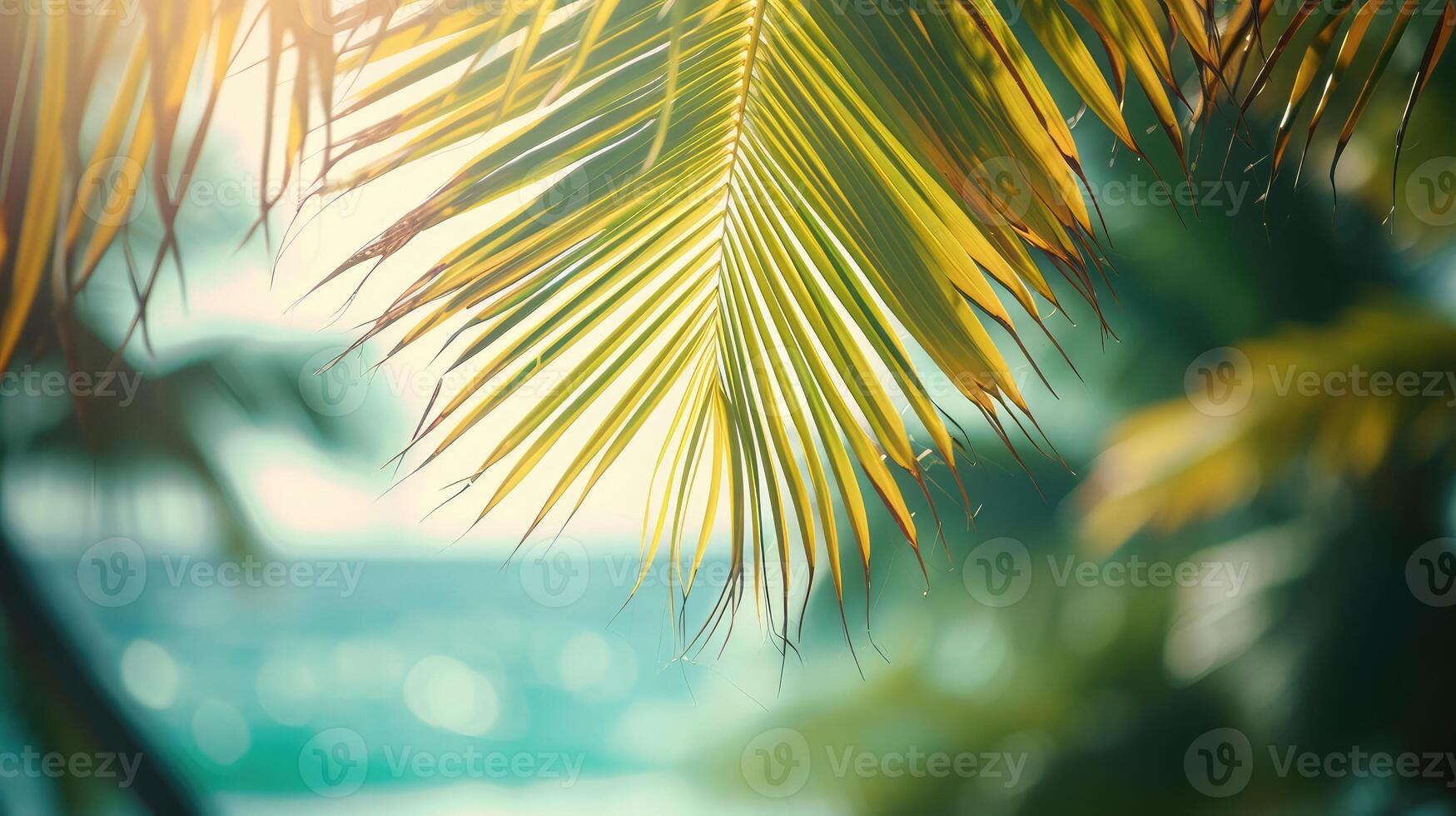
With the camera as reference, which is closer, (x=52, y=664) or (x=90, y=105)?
(x=90, y=105)

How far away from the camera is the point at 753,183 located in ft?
2.12

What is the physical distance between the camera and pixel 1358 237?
9.16 ft

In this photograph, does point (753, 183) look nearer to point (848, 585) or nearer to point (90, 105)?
point (90, 105)

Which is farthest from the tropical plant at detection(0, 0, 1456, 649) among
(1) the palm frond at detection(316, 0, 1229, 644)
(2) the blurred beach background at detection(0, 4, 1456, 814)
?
(2) the blurred beach background at detection(0, 4, 1456, 814)

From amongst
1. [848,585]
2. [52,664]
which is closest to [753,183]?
[848,585]

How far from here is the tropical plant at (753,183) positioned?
517mm

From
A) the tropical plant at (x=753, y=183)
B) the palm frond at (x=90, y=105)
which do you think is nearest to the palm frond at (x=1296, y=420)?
the tropical plant at (x=753, y=183)

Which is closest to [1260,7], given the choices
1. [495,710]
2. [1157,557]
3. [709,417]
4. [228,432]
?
[709,417]

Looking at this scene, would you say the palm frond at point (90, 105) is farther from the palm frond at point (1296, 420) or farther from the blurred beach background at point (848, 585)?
the palm frond at point (1296, 420)

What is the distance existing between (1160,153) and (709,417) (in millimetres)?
3155

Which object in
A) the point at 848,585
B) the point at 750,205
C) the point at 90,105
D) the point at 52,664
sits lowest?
the point at 848,585

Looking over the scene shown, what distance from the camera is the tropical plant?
1.69 ft

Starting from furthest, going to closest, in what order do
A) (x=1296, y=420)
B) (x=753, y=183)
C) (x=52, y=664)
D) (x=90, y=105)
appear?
(x=52, y=664) → (x=1296, y=420) → (x=753, y=183) → (x=90, y=105)

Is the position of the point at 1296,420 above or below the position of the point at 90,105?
below
